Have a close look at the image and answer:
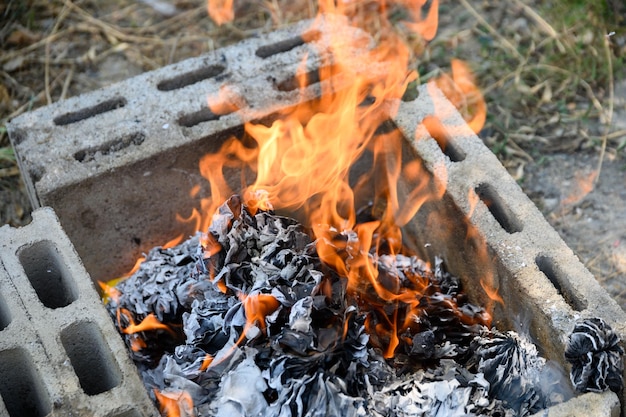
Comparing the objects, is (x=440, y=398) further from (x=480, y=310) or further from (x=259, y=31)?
(x=259, y=31)

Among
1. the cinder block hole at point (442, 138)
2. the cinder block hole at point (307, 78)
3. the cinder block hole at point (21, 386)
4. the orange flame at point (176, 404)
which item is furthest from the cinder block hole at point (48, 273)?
the cinder block hole at point (442, 138)

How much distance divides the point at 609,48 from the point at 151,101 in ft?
9.21

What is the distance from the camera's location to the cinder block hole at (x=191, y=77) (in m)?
3.29

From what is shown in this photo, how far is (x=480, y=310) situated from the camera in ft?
9.00

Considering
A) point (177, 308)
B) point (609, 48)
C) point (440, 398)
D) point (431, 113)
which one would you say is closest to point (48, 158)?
point (177, 308)

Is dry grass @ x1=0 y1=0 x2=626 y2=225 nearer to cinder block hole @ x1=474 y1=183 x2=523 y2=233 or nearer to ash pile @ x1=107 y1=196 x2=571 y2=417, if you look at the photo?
cinder block hole @ x1=474 y1=183 x2=523 y2=233

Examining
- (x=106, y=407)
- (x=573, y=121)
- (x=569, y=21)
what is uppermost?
(x=106, y=407)

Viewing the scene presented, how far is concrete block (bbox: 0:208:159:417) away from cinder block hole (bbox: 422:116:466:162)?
4.62 feet

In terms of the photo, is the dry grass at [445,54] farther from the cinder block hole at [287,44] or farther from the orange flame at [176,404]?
the orange flame at [176,404]

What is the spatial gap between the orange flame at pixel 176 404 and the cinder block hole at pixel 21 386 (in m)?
0.33

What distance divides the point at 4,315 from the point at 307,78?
153 centimetres

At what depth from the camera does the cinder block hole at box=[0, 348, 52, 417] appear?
223 centimetres

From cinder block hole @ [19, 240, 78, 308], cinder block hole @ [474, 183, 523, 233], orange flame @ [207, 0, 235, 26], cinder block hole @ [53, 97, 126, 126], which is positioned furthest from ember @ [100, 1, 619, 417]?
orange flame @ [207, 0, 235, 26]

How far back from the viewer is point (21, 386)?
2328mm
